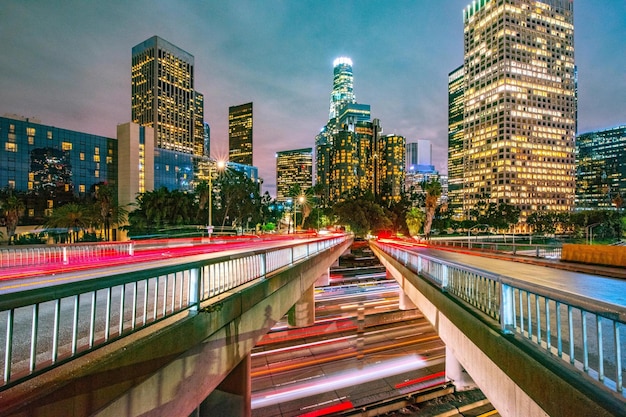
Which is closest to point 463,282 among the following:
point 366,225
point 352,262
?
point 352,262

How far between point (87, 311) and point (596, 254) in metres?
23.6

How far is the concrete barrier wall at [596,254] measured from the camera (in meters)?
16.9

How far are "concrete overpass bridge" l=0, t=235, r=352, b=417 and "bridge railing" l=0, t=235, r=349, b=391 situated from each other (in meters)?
0.02

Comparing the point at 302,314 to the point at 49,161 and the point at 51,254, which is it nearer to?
the point at 51,254

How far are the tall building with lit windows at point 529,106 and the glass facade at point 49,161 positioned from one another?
169m

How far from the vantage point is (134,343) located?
4.38 m

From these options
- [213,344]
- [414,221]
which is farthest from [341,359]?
[414,221]

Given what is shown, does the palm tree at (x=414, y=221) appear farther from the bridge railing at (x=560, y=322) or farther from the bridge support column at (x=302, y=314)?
the bridge railing at (x=560, y=322)

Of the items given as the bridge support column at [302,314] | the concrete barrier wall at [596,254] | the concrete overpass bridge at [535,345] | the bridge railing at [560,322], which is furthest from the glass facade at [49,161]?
the concrete barrier wall at [596,254]

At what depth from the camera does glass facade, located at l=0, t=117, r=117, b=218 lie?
7062 centimetres

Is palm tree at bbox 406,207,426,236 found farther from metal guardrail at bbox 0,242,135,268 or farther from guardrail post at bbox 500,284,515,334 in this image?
guardrail post at bbox 500,284,515,334

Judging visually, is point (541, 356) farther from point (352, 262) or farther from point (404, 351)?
point (352, 262)

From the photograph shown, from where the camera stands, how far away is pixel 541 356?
449 cm

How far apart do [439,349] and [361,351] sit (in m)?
6.08
